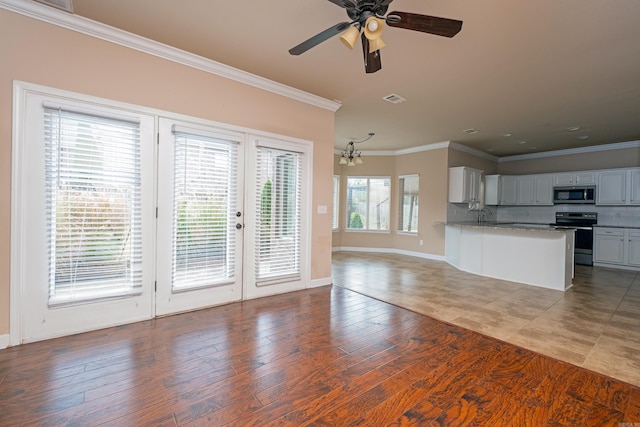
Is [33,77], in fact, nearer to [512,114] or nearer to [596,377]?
[596,377]

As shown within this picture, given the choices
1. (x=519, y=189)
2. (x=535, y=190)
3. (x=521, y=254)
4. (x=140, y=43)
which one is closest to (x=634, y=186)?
(x=535, y=190)

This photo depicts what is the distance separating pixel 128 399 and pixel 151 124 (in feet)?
8.01

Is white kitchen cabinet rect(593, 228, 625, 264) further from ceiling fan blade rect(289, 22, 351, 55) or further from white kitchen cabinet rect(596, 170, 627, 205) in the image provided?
ceiling fan blade rect(289, 22, 351, 55)

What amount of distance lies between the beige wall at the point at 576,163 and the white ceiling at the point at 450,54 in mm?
1942

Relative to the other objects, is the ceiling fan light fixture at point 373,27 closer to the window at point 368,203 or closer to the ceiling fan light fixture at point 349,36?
the ceiling fan light fixture at point 349,36

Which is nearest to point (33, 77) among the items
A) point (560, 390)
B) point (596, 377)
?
point (560, 390)

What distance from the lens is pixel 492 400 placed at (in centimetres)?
182

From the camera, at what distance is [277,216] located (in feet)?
12.6

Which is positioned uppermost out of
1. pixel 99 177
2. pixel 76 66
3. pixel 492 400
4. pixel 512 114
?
pixel 512 114

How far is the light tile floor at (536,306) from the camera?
251cm

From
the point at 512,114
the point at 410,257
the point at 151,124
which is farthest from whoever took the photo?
the point at 410,257

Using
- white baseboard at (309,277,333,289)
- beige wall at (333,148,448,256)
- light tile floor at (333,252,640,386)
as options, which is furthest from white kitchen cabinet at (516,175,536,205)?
white baseboard at (309,277,333,289)

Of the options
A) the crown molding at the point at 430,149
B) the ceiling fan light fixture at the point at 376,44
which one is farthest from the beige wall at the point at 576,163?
the ceiling fan light fixture at the point at 376,44

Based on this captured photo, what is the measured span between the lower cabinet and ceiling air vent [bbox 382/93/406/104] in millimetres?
5864
